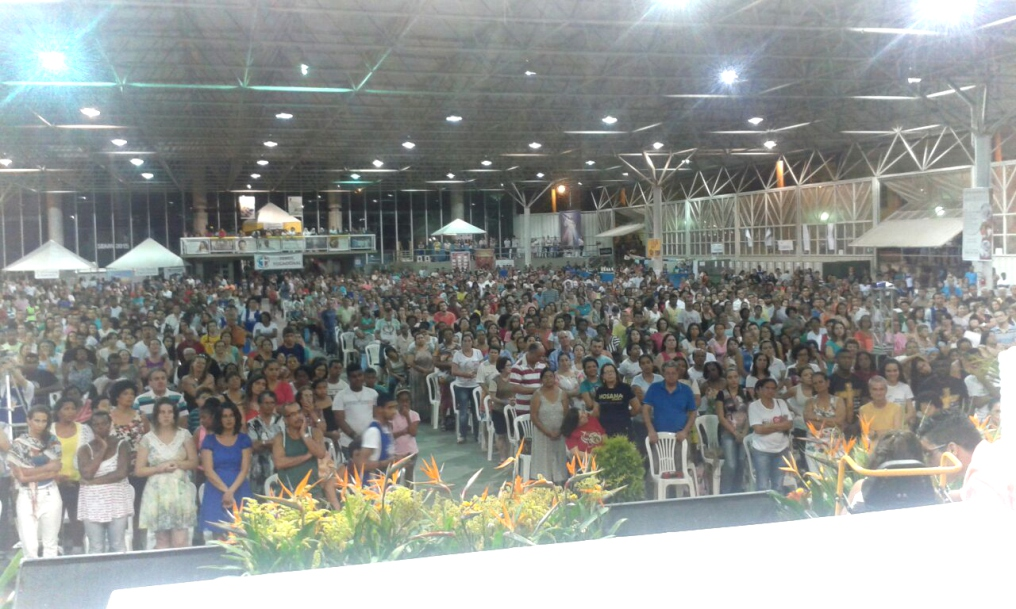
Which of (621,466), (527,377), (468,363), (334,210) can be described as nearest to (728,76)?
(468,363)

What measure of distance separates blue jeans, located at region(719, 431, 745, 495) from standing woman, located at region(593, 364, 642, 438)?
0.69 meters

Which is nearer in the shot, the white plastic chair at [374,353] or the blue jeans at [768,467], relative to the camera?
the blue jeans at [768,467]

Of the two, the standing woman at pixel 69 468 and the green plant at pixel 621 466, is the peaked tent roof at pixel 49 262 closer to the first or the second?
the standing woman at pixel 69 468

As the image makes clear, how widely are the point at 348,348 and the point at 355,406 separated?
6168mm

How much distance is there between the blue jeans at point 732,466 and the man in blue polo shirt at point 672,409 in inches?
11.8

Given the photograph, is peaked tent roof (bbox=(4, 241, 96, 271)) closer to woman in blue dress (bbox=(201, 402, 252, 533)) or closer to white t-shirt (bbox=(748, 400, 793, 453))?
woman in blue dress (bbox=(201, 402, 252, 533))

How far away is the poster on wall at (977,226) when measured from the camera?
12.7 metres

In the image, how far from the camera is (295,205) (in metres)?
40.1

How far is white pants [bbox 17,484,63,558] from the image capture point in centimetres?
538

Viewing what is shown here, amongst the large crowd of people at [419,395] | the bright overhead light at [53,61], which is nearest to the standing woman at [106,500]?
the large crowd of people at [419,395]

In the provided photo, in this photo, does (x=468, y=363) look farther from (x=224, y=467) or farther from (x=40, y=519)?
(x=40, y=519)

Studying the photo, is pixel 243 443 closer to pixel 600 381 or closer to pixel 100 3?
pixel 600 381

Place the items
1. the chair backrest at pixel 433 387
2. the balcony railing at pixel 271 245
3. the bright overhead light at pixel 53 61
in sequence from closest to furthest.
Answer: the chair backrest at pixel 433 387 → the bright overhead light at pixel 53 61 → the balcony railing at pixel 271 245

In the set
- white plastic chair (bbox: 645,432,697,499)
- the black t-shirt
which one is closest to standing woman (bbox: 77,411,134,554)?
the black t-shirt
